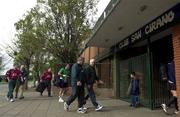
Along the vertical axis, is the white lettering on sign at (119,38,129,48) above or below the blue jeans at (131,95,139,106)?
above

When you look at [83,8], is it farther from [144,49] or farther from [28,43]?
[144,49]

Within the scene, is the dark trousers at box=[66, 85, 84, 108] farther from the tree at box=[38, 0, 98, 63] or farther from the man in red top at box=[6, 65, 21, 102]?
the tree at box=[38, 0, 98, 63]

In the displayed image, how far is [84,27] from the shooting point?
87.6 feet

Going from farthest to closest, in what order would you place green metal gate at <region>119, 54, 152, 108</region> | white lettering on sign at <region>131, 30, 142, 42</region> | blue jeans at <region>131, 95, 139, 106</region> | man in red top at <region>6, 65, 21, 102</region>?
man in red top at <region>6, 65, 21, 102</region> < white lettering on sign at <region>131, 30, 142, 42</region> < blue jeans at <region>131, 95, 139, 106</region> < green metal gate at <region>119, 54, 152, 108</region>

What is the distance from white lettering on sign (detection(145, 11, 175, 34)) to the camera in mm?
10984

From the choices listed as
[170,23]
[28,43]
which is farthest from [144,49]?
[28,43]

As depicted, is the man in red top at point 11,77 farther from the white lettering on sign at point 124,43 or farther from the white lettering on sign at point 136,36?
the white lettering on sign at point 136,36

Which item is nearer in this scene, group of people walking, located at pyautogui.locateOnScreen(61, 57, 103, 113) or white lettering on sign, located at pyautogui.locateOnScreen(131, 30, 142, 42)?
group of people walking, located at pyautogui.locateOnScreen(61, 57, 103, 113)

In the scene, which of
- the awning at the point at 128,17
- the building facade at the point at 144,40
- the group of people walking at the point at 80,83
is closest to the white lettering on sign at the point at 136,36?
the building facade at the point at 144,40

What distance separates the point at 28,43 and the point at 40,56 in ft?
28.9

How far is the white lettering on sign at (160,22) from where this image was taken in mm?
10984

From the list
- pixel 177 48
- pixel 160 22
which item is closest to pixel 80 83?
pixel 160 22

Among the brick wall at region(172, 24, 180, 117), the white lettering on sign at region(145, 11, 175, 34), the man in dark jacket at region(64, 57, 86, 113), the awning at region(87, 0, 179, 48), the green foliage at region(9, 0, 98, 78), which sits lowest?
the man in dark jacket at region(64, 57, 86, 113)

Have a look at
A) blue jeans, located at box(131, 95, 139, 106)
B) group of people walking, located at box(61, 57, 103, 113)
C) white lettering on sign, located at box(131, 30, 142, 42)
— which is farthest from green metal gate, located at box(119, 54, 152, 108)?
group of people walking, located at box(61, 57, 103, 113)
